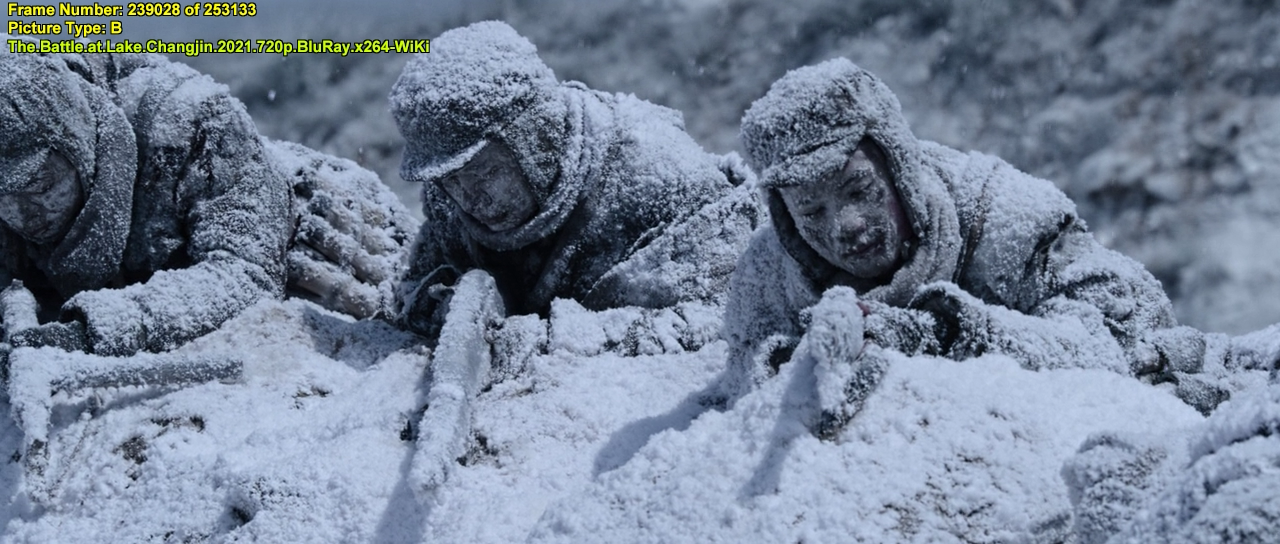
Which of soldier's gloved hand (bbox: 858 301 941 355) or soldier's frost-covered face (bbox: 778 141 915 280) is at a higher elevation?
soldier's frost-covered face (bbox: 778 141 915 280)

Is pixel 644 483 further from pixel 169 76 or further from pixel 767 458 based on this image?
pixel 169 76

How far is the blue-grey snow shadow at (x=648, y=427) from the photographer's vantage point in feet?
11.7

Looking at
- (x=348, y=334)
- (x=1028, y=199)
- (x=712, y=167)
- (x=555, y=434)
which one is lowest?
(x=555, y=434)

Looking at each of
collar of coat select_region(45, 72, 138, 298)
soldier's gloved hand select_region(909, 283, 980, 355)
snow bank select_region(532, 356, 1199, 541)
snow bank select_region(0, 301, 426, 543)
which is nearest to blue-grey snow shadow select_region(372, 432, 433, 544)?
snow bank select_region(0, 301, 426, 543)

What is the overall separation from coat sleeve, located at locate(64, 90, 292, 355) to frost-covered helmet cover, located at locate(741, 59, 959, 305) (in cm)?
147

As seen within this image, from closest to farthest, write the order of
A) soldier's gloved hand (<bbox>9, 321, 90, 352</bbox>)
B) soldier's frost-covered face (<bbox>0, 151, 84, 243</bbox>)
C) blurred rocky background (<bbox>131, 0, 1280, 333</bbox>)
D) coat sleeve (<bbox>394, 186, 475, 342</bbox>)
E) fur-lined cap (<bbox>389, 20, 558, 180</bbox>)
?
1. soldier's gloved hand (<bbox>9, 321, 90, 352</bbox>)
2. fur-lined cap (<bbox>389, 20, 558, 180</bbox>)
3. soldier's frost-covered face (<bbox>0, 151, 84, 243</bbox>)
4. coat sleeve (<bbox>394, 186, 475, 342</bbox>)
5. blurred rocky background (<bbox>131, 0, 1280, 333</bbox>)

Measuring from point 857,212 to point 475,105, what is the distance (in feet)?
3.54

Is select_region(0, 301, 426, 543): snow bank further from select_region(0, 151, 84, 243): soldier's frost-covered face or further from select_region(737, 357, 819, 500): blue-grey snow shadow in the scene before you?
select_region(737, 357, 819, 500): blue-grey snow shadow

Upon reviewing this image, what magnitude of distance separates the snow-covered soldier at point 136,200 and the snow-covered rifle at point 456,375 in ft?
2.00

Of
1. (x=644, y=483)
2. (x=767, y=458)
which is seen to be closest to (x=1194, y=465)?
(x=767, y=458)

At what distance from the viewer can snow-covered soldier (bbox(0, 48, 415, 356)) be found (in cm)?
404

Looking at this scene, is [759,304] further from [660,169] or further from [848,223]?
[660,169]

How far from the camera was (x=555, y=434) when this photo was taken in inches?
147

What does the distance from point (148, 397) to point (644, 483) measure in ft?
4.71
